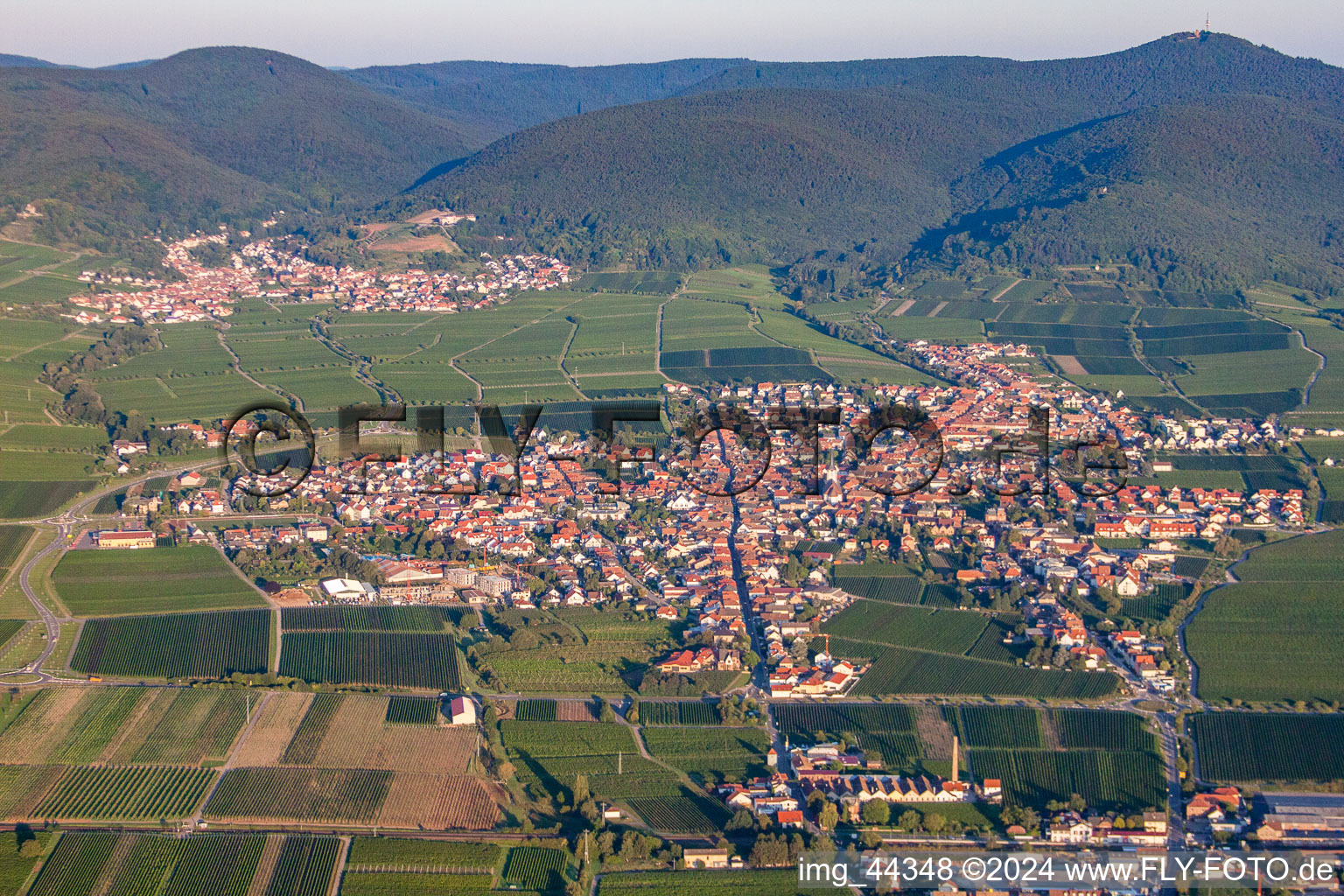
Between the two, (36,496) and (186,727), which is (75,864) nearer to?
(186,727)

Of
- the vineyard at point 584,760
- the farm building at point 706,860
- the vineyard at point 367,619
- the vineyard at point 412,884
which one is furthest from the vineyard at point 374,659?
the farm building at point 706,860

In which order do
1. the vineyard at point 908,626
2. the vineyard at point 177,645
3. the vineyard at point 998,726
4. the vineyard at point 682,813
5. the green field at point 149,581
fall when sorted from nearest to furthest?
the vineyard at point 682,813
the vineyard at point 998,726
the vineyard at point 177,645
the vineyard at point 908,626
the green field at point 149,581

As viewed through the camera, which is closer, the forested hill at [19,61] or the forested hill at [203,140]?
the forested hill at [203,140]

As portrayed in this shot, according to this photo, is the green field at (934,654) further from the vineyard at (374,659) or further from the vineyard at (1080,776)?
the vineyard at (374,659)

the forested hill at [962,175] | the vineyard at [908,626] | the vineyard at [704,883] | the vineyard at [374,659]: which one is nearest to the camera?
the vineyard at [704,883]

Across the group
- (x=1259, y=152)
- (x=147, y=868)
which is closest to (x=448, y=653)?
(x=147, y=868)
